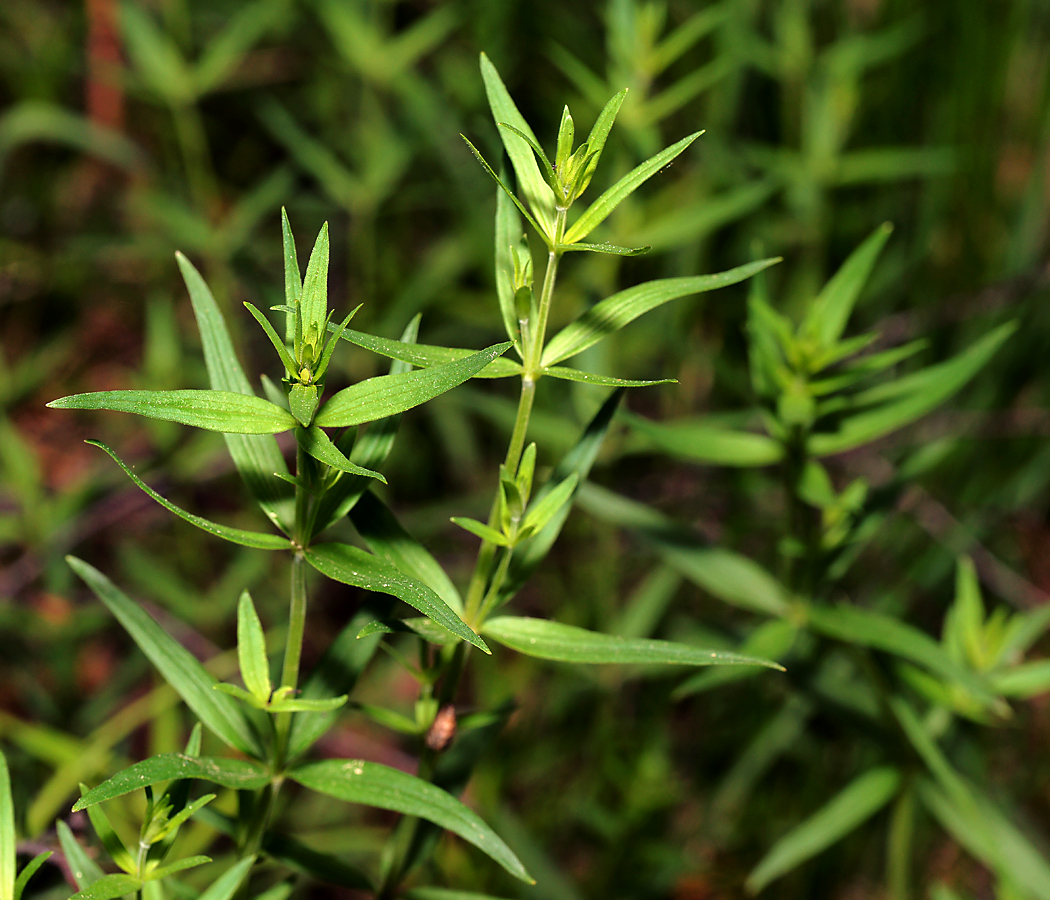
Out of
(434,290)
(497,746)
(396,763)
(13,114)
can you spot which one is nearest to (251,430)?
(497,746)

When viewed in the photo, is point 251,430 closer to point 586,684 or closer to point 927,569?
point 586,684

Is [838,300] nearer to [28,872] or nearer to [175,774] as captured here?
[175,774]

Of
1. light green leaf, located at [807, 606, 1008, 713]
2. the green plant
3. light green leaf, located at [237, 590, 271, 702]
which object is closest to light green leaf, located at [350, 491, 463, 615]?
the green plant

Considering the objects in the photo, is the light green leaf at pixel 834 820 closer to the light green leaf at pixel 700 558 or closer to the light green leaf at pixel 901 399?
the light green leaf at pixel 700 558

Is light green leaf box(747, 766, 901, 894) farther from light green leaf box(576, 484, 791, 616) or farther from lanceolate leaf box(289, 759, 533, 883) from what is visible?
lanceolate leaf box(289, 759, 533, 883)

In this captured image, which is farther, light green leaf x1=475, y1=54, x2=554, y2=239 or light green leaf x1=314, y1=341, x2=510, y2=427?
light green leaf x1=475, y1=54, x2=554, y2=239

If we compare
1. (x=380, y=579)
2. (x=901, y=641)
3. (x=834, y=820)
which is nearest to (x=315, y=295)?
(x=380, y=579)
